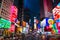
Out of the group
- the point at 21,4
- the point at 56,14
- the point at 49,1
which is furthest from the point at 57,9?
the point at 21,4

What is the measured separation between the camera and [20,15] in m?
9.45

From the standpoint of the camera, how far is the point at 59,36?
5.10m

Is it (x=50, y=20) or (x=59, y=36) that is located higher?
(x=50, y=20)

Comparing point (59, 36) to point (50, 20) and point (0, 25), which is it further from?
point (0, 25)

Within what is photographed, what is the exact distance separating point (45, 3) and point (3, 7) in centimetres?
341

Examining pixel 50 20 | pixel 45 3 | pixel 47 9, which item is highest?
pixel 45 3

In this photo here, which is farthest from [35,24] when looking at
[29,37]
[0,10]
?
[0,10]

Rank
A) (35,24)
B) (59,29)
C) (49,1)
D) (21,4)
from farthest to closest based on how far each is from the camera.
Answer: (35,24) < (21,4) < (49,1) < (59,29)

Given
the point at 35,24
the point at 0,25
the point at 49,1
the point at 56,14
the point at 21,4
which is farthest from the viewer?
the point at 35,24

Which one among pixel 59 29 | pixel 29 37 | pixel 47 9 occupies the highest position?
pixel 47 9

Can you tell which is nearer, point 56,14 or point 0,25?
point 0,25

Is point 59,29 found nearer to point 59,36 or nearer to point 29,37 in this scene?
point 59,36

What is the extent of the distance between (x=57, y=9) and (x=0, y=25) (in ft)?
8.43

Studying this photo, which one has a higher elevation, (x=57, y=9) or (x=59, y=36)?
(x=57, y=9)
